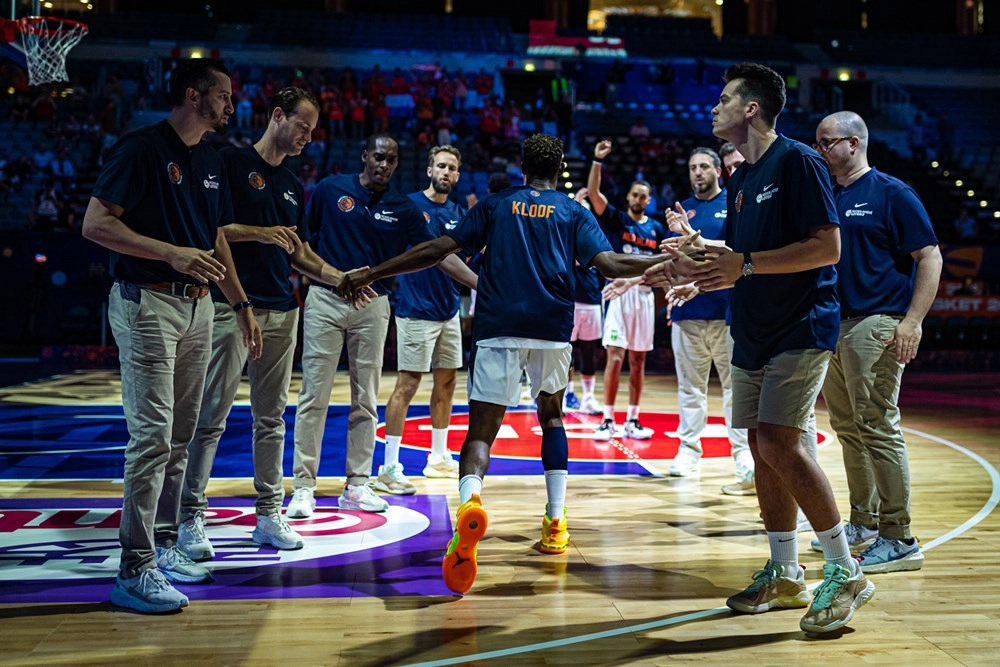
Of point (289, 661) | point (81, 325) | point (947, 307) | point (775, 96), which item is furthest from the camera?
point (947, 307)

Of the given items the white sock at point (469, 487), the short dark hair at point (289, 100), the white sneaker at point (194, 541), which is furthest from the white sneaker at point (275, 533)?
the short dark hair at point (289, 100)

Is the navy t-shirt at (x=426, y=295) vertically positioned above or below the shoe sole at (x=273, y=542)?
above

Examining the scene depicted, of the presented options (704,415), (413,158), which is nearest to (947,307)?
(413,158)

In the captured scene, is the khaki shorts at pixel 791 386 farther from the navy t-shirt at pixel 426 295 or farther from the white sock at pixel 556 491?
the navy t-shirt at pixel 426 295

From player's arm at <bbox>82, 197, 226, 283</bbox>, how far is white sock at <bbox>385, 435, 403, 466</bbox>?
283 cm

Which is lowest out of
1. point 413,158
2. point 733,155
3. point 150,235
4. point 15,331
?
point 15,331

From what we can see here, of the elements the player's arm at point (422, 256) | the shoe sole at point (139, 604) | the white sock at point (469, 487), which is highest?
the player's arm at point (422, 256)

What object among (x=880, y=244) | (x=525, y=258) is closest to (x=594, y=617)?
(x=525, y=258)

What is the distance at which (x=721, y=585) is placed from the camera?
4379 millimetres

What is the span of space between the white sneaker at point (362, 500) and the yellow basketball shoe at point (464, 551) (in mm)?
1815

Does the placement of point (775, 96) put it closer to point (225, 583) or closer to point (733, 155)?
point (733, 155)

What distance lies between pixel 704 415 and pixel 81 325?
13.1 meters

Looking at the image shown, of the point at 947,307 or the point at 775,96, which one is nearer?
the point at 775,96

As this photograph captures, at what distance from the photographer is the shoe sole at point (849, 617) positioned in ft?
12.1
